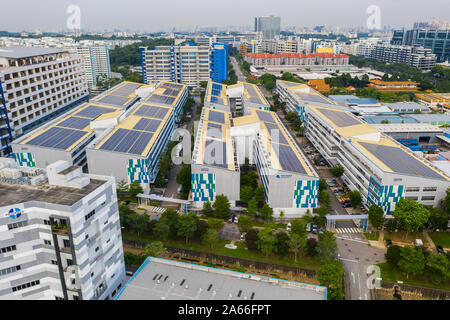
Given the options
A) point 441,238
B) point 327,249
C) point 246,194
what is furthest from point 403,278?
point 246,194

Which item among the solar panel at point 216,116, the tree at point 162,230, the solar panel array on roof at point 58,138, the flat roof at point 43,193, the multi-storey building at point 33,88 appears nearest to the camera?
the flat roof at point 43,193

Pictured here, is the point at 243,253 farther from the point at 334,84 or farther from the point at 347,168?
the point at 334,84

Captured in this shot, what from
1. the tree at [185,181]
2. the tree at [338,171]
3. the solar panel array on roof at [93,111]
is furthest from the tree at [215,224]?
the solar panel array on roof at [93,111]

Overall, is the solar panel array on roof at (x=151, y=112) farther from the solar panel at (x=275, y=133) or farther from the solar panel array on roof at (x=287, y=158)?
the solar panel array on roof at (x=287, y=158)

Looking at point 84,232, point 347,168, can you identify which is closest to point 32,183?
point 84,232

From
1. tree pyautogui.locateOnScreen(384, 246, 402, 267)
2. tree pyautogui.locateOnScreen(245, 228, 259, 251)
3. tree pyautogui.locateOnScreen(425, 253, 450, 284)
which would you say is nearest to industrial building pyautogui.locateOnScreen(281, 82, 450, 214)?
tree pyautogui.locateOnScreen(384, 246, 402, 267)

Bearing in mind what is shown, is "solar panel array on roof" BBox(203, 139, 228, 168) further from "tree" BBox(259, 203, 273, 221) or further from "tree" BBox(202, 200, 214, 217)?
"tree" BBox(259, 203, 273, 221)

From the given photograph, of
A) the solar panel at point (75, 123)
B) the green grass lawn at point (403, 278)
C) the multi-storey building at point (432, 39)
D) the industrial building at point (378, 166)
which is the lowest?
the green grass lawn at point (403, 278)
